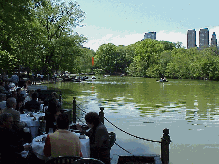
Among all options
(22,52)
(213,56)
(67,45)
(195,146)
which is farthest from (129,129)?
(213,56)

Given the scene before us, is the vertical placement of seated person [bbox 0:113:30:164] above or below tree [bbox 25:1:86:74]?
below

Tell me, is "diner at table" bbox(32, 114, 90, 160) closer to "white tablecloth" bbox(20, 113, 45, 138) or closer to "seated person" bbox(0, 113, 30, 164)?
"seated person" bbox(0, 113, 30, 164)

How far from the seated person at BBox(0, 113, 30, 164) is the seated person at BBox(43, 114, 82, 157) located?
82 cm

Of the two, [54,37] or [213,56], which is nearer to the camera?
[54,37]

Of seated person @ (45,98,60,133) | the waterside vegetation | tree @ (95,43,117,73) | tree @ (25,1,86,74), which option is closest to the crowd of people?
seated person @ (45,98,60,133)

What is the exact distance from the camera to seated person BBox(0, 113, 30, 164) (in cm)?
533

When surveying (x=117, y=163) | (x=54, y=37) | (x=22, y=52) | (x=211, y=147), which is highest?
(x=54, y=37)

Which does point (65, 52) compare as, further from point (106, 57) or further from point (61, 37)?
point (106, 57)

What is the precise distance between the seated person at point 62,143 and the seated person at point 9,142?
2.70ft

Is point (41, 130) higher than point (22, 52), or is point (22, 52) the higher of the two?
point (22, 52)

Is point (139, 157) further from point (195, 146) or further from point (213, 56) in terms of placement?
point (213, 56)

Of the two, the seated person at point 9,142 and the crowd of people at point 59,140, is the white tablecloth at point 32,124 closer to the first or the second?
the crowd of people at point 59,140

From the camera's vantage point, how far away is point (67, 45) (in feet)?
162

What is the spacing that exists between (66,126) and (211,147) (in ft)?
24.3
